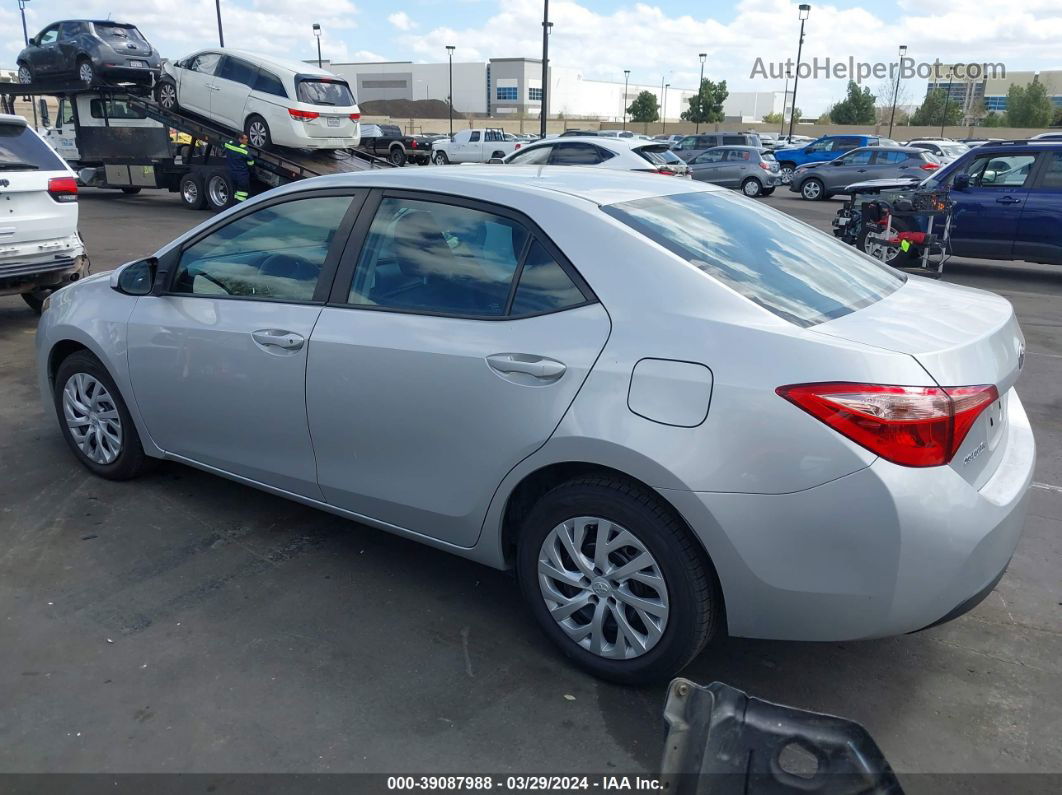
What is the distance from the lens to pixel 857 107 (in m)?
76.7

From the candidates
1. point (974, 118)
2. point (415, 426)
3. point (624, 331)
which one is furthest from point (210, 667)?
point (974, 118)

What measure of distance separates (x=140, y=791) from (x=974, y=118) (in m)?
93.1

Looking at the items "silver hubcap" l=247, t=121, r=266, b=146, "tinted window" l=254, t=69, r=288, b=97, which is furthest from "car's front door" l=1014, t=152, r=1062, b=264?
"silver hubcap" l=247, t=121, r=266, b=146

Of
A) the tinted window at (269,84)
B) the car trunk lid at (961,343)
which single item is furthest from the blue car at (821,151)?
the car trunk lid at (961,343)

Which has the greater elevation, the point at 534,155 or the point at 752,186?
the point at 534,155

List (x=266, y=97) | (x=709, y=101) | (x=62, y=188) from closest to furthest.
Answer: (x=62, y=188)
(x=266, y=97)
(x=709, y=101)

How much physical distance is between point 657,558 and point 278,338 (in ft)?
5.89

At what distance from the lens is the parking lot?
2719 millimetres

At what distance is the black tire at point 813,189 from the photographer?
81.6 feet

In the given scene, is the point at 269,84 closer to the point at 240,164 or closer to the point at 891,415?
the point at 240,164

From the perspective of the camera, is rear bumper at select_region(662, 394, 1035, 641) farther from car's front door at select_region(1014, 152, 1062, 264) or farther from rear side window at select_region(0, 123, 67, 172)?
car's front door at select_region(1014, 152, 1062, 264)

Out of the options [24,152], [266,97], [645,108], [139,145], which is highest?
[645,108]

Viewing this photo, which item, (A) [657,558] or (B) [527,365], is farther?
(B) [527,365]

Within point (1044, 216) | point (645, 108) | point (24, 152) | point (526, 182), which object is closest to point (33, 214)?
point (24, 152)
